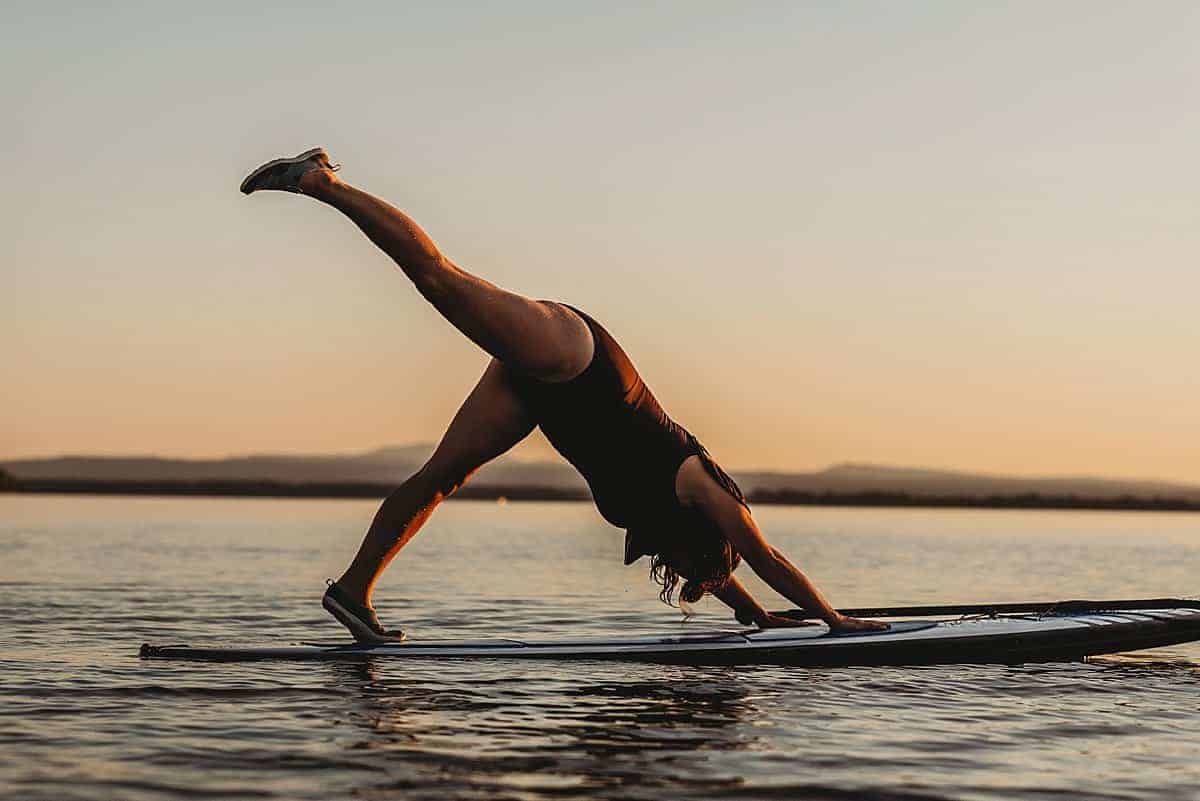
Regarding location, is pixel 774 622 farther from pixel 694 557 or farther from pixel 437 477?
pixel 437 477

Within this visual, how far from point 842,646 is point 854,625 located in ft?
1.39

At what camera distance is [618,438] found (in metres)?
8.66

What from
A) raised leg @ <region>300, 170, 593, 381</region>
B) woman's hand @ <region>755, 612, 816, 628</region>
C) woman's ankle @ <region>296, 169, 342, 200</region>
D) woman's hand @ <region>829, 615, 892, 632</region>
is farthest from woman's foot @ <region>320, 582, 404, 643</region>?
woman's hand @ <region>829, 615, 892, 632</region>

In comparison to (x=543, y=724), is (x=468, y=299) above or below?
above

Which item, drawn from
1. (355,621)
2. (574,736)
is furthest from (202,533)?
(574,736)

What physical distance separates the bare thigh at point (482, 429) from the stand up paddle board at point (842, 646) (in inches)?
45.4

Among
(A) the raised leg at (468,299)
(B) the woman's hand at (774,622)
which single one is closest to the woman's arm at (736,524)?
(B) the woman's hand at (774,622)

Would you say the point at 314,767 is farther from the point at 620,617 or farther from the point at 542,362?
the point at 620,617

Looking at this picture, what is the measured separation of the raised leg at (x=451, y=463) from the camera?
8781 mm

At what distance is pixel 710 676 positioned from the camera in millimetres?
8773

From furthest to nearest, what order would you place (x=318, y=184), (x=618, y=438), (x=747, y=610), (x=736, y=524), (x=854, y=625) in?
(x=747, y=610)
(x=854, y=625)
(x=736, y=524)
(x=618, y=438)
(x=318, y=184)

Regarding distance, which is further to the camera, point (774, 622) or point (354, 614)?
point (774, 622)

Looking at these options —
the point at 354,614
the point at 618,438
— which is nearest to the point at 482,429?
the point at 618,438

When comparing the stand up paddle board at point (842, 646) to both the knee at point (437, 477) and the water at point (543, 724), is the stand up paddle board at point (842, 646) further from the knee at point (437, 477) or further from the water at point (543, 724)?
the knee at point (437, 477)
